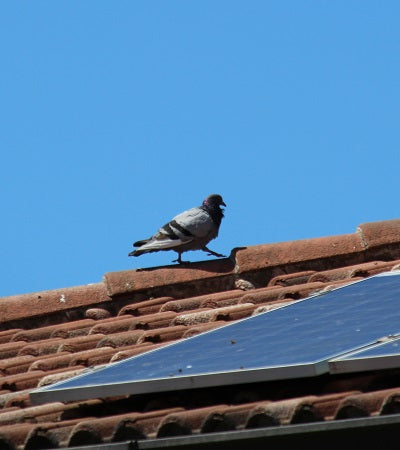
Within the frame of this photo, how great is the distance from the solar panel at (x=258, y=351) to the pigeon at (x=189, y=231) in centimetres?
565

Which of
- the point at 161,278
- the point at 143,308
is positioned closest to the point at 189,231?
the point at 161,278

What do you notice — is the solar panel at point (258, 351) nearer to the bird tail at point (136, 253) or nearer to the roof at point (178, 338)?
the roof at point (178, 338)

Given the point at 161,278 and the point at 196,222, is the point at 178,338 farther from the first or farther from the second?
the point at 196,222

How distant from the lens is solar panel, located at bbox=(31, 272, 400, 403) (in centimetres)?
434

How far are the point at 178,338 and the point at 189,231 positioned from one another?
509cm

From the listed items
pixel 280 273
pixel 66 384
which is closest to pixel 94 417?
pixel 66 384

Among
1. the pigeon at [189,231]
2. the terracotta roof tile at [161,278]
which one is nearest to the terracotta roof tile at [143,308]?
the terracotta roof tile at [161,278]

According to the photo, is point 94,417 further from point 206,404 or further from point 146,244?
point 146,244

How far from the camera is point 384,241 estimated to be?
794 cm

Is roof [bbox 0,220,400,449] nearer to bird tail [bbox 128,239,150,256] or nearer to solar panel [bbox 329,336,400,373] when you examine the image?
solar panel [bbox 329,336,400,373]

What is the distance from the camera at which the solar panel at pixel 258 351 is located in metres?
4.34

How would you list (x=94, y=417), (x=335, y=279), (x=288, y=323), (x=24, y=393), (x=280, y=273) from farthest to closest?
1. (x=280, y=273)
2. (x=335, y=279)
3. (x=24, y=393)
4. (x=288, y=323)
5. (x=94, y=417)

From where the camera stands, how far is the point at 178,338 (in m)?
6.25

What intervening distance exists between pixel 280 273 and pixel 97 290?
1051 millimetres
